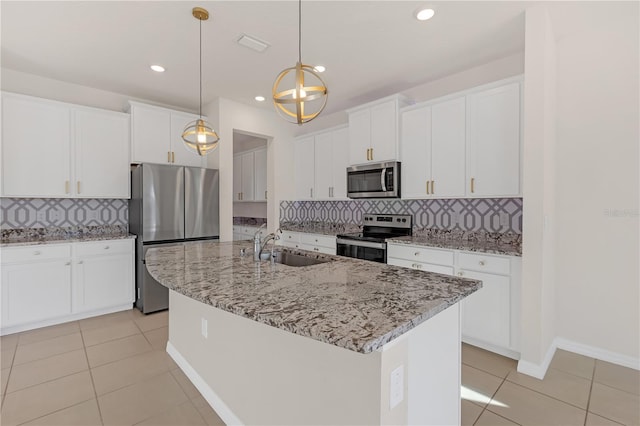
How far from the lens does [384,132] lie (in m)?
3.64

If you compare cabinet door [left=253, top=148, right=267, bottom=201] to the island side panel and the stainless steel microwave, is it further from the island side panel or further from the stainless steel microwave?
the island side panel

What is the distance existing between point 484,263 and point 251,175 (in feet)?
14.5

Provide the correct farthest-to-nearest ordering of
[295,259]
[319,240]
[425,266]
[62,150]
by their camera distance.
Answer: [319,240] → [62,150] → [425,266] → [295,259]

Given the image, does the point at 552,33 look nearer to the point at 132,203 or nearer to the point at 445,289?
the point at 445,289

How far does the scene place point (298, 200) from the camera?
5.14 metres

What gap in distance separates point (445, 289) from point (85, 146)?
13.3 ft

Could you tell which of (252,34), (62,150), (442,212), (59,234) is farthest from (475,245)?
(59,234)

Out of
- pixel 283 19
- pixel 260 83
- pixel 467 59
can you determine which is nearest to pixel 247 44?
pixel 283 19

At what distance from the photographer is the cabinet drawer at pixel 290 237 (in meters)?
4.50

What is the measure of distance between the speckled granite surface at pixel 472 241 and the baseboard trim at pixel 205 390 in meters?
2.13

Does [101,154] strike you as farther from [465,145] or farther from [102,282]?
[465,145]

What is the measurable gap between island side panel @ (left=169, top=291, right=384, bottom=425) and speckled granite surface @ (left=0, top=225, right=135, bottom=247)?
209 centimetres

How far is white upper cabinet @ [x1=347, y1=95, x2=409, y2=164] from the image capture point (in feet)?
11.7

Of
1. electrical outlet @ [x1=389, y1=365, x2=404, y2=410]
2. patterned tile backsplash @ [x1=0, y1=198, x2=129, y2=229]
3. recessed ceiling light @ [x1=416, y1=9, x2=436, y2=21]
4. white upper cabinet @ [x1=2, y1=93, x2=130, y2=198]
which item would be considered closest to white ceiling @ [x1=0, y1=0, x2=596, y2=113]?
recessed ceiling light @ [x1=416, y1=9, x2=436, y2=21]
